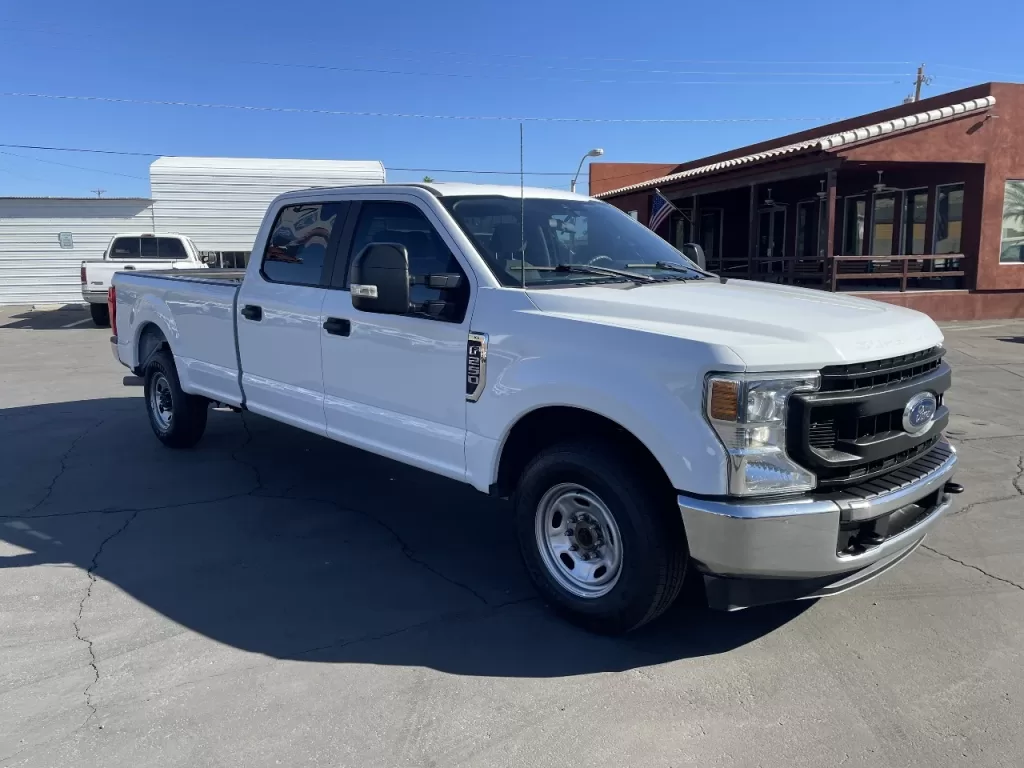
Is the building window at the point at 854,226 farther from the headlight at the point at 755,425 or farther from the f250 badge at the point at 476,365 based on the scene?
the headlight at the point at 755,425

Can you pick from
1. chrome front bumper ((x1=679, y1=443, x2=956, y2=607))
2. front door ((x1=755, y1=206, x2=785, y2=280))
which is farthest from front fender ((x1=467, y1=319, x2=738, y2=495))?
front door ((x1=755, y1=206, x2=785, y2=280))

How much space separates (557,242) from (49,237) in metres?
24.7

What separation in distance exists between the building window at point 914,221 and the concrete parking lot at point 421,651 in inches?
574

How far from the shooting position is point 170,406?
7.01m

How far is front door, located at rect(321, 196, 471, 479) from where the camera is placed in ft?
13.4

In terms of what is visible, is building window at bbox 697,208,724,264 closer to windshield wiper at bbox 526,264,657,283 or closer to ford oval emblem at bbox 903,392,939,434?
windshield wiper at bbox 526,264,657,283

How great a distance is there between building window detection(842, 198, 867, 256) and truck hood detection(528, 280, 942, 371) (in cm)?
1779

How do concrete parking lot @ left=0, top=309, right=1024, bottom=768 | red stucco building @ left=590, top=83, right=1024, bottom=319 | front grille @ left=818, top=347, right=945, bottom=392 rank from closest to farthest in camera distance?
concrete parking lot @ left=0, top=309, right=1024, bottom=768 → front grille @ left=818, top=347, right=945, bottom=392 → red stucco building @ left=590, top=83, right=1024, bottom=319

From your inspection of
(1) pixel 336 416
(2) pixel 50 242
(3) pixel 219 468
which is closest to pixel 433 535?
(1) pixel 336 416

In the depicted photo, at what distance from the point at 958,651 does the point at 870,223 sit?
1848 cm

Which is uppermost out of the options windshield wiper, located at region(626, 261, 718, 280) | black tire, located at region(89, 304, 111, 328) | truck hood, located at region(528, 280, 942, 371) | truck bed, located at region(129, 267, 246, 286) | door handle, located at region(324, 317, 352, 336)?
windshield wiper, located at region(626, 261, 718, 280)

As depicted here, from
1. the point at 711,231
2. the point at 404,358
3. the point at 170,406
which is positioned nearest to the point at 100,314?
the point at 170,406

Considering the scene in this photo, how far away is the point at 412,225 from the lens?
4516 mm

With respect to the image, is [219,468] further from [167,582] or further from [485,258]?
[485,258]
